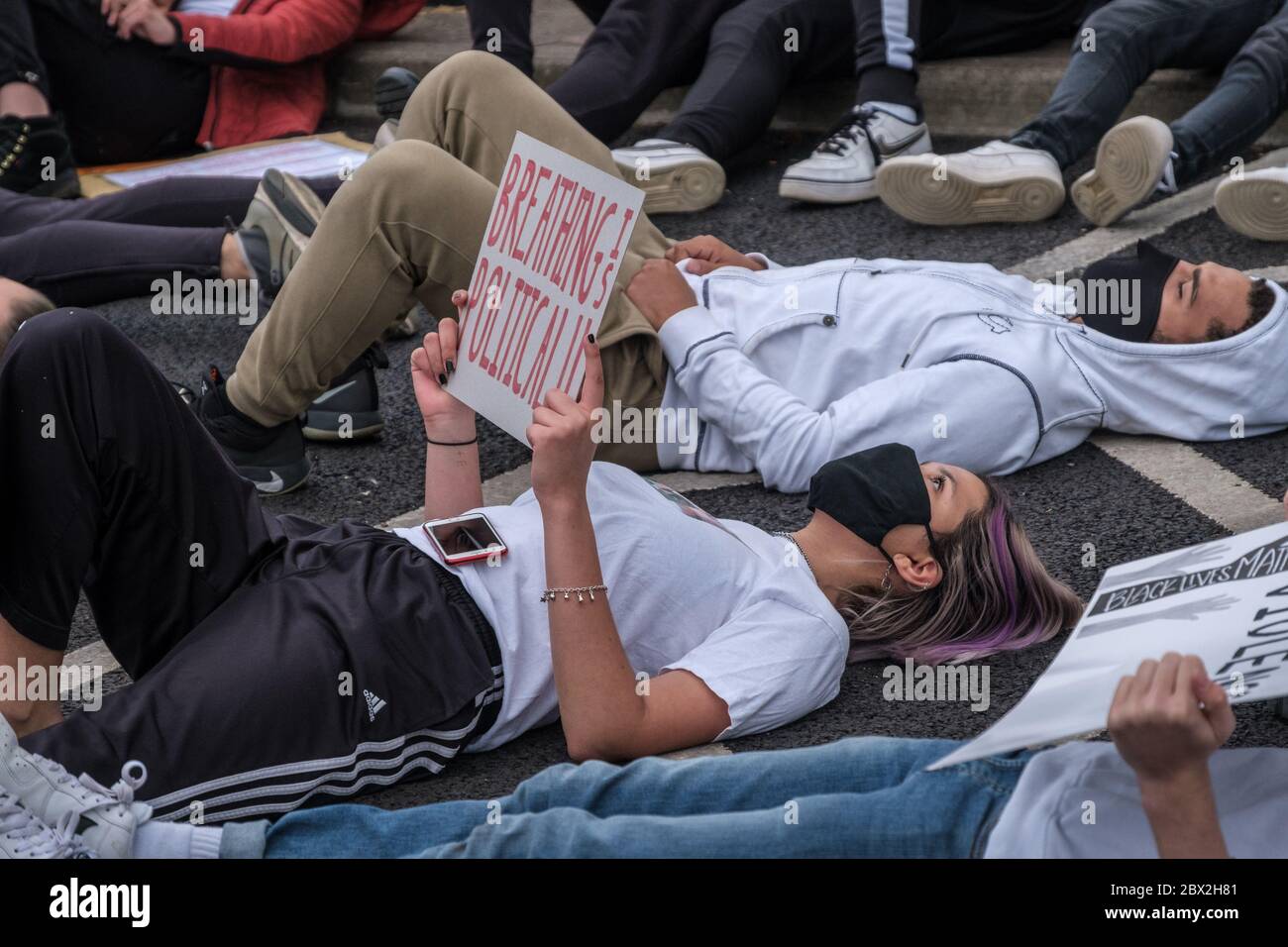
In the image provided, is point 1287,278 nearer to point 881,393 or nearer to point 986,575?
point 881,393

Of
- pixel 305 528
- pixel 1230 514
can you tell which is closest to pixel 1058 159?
pixel 1230 514

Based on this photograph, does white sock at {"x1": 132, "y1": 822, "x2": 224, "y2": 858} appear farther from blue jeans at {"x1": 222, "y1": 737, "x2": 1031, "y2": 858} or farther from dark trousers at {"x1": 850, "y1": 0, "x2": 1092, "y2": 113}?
dark trousers at {"x1": 850, "y1": 0, "x2": 1092, "y2": 113}

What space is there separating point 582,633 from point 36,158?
283 centimetres

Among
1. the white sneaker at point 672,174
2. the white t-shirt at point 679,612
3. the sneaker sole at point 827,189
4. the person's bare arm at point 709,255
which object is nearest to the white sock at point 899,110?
the sneaker sole at point 827,189

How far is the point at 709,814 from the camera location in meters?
1.64

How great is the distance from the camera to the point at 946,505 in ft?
6.86

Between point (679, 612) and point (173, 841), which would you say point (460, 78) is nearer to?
point (679, 612)

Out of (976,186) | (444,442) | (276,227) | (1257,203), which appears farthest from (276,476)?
(1257,203)

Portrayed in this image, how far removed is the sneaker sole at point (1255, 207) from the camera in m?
3.09

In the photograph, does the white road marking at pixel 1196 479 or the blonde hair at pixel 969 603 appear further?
the white road marking at pixel 1196 479

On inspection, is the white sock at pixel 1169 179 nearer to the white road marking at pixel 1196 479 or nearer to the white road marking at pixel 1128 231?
the white road marking at pixel 1128 231

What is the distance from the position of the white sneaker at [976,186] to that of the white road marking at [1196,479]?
89cm
